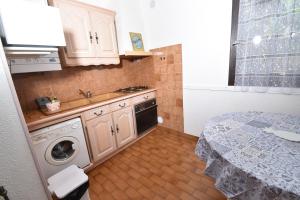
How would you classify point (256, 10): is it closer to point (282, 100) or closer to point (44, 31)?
point (282, 100)

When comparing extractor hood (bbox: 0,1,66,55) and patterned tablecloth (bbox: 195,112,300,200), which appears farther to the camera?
extractor hood (bbox: 0,1,66,55)

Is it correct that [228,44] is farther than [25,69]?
Yes

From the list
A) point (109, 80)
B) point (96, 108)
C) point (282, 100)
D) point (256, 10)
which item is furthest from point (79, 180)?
point (256, 10)

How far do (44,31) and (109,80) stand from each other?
1.37 m

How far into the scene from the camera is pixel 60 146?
156cm

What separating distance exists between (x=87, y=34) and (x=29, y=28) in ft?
2.74

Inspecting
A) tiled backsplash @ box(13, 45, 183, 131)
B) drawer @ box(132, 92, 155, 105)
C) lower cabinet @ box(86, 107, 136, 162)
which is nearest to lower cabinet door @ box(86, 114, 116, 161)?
lower cabinet @ box(86, 107, 136, 162)

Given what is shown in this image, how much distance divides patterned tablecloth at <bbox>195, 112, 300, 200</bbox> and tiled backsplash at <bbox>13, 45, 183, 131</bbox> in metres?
1.42

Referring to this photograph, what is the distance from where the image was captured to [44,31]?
46.9 inches

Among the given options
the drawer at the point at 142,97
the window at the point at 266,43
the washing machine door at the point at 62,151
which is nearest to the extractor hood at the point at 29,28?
the washing machine door at the point at 62,151

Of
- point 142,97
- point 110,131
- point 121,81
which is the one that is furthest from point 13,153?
point 121,81

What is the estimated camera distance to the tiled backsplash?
1740 millimetres

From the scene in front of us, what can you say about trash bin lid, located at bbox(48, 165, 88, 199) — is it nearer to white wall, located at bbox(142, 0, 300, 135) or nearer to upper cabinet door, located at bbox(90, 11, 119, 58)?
upper cabinet door, located at bbox(90, 11, 119, 58)

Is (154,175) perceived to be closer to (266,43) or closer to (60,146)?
(60,146)
